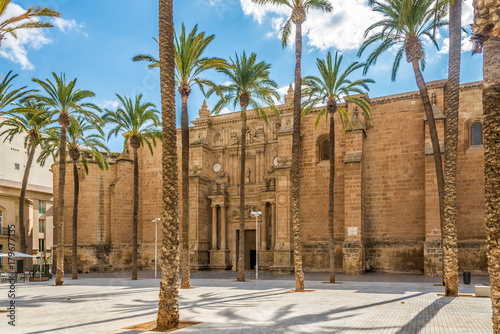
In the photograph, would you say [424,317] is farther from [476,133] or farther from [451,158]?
[476,133]

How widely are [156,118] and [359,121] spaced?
12539 mm

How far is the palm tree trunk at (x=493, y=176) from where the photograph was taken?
622cm

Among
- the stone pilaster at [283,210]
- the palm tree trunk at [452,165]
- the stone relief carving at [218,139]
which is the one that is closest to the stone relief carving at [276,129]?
the stone pilaster at [283,210]

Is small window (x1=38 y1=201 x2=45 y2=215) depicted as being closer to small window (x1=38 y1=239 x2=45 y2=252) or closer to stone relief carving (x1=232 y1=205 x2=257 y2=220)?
small window (x1=38 y1=239 x2=45 y2=252)

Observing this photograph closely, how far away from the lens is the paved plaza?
9.50 m

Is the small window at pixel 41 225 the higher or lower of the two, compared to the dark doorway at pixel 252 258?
higher

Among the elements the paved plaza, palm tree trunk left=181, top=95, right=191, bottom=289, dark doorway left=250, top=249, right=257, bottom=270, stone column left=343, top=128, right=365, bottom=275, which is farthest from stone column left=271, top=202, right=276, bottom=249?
the paved plaza

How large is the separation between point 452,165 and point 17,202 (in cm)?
3918

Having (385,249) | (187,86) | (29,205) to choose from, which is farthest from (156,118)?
(29,205)

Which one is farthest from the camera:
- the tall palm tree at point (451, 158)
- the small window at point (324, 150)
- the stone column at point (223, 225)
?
the stone column at point (223, 225)

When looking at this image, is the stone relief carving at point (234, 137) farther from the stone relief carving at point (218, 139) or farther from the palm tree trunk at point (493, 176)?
Answer: the palm tree trunk at point (493, 176)

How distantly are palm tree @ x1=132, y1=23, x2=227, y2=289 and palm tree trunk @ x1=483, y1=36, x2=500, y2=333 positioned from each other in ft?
47.9

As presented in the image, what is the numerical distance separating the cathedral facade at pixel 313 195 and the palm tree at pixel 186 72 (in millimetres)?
6506

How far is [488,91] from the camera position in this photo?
6.62 m
